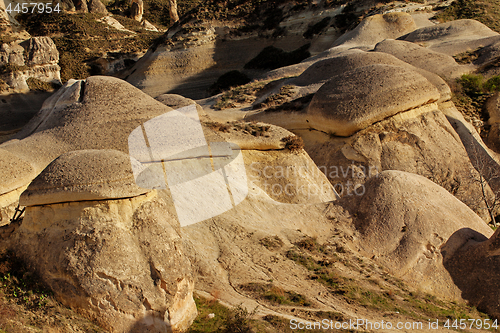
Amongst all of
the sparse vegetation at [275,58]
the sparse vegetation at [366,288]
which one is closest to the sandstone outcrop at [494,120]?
the sparse vegetation at [366,288]

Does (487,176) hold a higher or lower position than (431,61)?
lower

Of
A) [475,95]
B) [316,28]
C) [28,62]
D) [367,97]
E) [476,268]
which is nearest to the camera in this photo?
[476,268]

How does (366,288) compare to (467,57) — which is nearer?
(366,288)

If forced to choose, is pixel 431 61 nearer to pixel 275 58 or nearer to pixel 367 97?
pixel 367 97

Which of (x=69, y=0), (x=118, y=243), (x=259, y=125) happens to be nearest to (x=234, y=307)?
(x=118, y=243)

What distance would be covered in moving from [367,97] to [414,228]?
14.0ft

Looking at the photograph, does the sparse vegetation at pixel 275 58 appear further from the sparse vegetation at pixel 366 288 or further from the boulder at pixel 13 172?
the boulder at pixel 13 172

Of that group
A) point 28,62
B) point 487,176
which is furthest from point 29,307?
point 28,62

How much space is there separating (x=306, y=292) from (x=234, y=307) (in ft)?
3.82

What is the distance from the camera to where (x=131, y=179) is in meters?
4.77

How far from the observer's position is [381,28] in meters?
21.5

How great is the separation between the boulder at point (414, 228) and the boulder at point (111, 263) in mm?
3950

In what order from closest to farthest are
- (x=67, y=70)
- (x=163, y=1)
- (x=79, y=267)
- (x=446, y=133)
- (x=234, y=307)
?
(x=79, y=267), (x=234, y=307), (x=446, y=133), (x=67, y=70), (x=163, y=1)

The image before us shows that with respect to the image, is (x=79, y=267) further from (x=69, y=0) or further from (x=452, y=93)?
(x=69, y=0)
